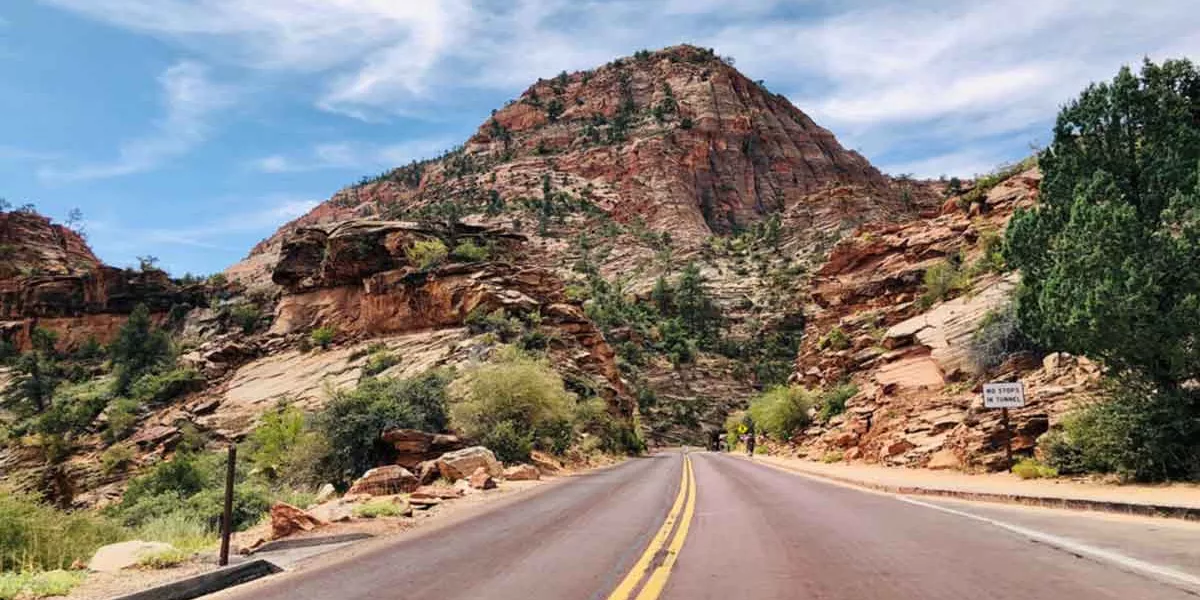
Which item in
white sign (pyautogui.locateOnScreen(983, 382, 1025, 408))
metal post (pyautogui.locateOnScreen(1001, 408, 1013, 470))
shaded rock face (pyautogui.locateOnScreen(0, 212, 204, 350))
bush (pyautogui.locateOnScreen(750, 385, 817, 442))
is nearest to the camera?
white sign (pyautogui.locateOnScreen(983, 382, 1025, 408))

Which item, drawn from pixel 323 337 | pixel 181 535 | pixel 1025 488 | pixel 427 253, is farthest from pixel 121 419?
pixel 1025 488

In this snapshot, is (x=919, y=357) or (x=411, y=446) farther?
(x=919, y=357)

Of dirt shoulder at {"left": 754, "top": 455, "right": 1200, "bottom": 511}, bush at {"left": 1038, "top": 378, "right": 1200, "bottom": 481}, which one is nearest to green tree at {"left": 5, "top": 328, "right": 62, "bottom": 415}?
dirt shoulder at {"left": 754, "top": 455, "right": 1200, "bottom": 511}

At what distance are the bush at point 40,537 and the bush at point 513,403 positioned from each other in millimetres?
18637

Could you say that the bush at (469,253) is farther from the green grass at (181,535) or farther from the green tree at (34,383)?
the green grass at (181,535)

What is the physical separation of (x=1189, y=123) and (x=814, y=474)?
50.1 ft

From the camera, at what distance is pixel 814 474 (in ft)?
84.9

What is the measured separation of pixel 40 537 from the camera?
1020 cm

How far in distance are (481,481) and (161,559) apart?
1242 cm

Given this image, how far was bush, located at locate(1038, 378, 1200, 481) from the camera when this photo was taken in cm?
1371

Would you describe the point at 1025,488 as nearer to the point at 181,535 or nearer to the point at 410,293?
the point at 181,535

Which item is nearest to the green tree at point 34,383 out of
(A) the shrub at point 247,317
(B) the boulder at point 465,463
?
(A) the shrub at point 247,317

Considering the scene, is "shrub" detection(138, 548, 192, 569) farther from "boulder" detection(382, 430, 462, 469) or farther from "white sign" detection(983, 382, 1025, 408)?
"white sign" detection(983, 382, 1025, 408)

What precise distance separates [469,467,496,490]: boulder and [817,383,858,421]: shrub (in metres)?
22.2
